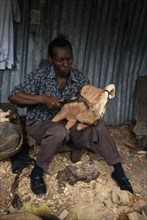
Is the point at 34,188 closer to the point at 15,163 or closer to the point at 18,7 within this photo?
the point at 15,163

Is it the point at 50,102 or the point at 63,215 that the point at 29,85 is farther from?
the point at 63,215

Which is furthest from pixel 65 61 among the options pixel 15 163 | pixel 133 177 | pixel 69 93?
pixel 133 177

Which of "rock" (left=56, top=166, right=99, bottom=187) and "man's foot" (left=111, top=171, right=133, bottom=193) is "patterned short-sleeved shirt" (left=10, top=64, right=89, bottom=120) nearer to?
"rock" (left=56, top=166, right=99, bottom=187)

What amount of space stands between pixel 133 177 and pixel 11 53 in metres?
2.23

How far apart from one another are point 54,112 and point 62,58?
67cm

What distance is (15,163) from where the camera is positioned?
447cm

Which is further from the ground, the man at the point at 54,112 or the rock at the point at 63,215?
the man at the point at 54,112

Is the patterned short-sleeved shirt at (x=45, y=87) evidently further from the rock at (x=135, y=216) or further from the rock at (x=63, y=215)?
the rock at (x=135, y=216)

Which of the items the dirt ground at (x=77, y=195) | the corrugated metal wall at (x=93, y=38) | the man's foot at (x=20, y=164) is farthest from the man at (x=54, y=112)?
the corrugated metal wall at (x=93, y=38)

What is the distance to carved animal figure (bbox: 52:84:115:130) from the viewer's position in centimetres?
407

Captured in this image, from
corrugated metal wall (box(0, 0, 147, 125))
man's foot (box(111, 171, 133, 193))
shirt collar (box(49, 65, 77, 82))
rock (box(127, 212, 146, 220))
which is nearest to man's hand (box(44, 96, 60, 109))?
shirt collar (box(49, 65, 77, 82))

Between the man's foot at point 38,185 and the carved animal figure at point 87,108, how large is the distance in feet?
2.05

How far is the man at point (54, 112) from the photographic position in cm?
404

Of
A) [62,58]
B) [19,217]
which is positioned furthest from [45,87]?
[19,217]
